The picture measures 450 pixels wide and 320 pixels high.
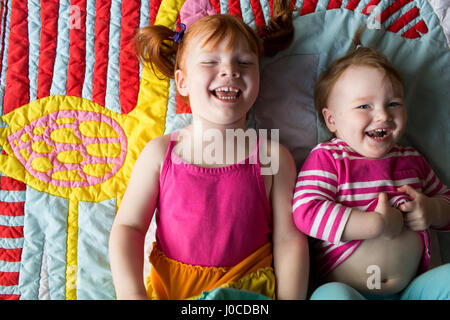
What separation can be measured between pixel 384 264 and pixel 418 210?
0.50ft

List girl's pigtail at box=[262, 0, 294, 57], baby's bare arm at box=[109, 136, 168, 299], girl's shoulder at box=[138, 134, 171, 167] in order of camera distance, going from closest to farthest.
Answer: baby's bare arm at box=[109, 136, 168, 299], girl's shoulder at box=[138, 134, 171, 167], girl's pigtail at box=[262, 0, 294, 57]

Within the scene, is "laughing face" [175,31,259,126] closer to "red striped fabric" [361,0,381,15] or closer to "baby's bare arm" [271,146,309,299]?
"baby's bare arm" [271,146,309,299]

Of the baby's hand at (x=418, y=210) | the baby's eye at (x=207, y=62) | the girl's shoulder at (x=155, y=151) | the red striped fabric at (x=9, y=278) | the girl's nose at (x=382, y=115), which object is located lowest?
the red striped fabric at (x=9, y=278)

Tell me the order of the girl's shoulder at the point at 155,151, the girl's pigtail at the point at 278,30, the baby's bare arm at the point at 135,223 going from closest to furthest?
the baby's bare arm at the point at 135,223 < the girl's shoulder at the point at 155,151 < the girl's pigtail at the point at 278,30

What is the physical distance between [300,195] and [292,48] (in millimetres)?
452

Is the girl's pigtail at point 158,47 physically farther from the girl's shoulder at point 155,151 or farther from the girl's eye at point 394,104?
the girl's eye at point 394,104

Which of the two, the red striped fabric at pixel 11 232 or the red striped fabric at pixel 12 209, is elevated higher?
the red striped fabric at pixel 12 209

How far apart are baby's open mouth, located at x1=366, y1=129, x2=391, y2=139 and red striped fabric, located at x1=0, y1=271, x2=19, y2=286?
39.1 inches

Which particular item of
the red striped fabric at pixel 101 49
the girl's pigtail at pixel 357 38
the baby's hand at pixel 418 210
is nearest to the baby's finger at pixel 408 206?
the baby's hand at pixel 418 210

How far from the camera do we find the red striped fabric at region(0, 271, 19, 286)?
1.15 metres

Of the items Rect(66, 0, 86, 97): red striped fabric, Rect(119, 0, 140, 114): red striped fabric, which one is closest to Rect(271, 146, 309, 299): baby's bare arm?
Rect(119, 0, 140, 114): red striped fabric

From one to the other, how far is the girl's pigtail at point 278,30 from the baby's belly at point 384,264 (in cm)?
59

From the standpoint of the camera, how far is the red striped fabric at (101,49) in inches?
48.9

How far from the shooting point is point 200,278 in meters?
1.03
